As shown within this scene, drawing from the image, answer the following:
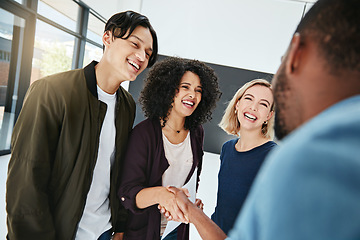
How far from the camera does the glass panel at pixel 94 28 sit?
20.2 ft

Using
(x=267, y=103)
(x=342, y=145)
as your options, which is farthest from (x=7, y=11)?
(x=342, y=145)

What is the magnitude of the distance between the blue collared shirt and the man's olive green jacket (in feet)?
3.44

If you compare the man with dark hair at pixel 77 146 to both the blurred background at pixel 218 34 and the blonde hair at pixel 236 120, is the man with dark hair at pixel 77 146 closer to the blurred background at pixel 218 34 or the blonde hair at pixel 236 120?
the blonde hair at pixel 236 120

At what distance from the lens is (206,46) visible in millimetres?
7195

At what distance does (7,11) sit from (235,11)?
219 inches

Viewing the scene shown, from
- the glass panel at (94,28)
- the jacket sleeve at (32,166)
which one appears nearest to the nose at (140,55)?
the jacket sleeve at (32,166)

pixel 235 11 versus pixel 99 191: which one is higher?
pixel 235 11

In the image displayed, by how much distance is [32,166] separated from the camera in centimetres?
107

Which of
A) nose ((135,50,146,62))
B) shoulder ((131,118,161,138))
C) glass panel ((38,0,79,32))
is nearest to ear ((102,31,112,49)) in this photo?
nose ((135,50,146,62))

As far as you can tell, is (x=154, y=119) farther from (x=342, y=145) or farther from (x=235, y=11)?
(x=235, y=11)

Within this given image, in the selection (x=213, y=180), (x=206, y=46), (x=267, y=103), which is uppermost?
(x=206, y=46)

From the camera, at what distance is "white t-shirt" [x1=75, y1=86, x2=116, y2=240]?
132 centimetres

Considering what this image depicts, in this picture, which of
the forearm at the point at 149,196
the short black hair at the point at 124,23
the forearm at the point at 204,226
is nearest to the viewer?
the forearm at the point at 204,226

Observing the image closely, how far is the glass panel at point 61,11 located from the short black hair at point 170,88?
12.5 feet
